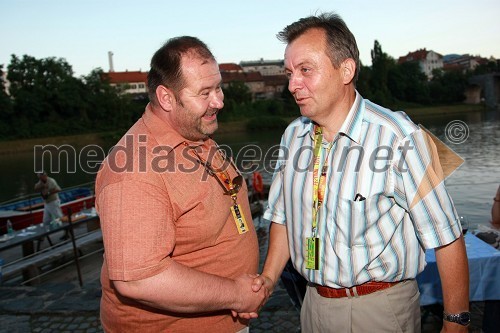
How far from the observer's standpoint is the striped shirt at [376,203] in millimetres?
1990

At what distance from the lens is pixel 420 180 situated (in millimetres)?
1974

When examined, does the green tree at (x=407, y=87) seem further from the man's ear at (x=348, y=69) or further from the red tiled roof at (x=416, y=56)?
the man's ear at (x=348, y=69)

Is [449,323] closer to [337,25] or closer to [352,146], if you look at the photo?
[352,146]

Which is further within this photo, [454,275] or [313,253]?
[313,253]

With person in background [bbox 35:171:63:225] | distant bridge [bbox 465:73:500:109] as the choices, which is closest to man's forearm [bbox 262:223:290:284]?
person in background [bbox 35:171:63:225]

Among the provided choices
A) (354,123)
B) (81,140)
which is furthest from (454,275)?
(81,140)

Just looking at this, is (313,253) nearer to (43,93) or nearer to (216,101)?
(216,101)

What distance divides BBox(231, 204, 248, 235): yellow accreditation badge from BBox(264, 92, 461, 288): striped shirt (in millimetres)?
303

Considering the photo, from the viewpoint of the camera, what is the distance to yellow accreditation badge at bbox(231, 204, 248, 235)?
222 cm

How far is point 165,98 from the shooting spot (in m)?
2.09

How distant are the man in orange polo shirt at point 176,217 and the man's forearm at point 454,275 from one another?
33.9 inches

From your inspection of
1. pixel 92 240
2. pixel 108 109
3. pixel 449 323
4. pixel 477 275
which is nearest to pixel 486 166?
pixel 92 240

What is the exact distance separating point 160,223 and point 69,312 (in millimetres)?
3334

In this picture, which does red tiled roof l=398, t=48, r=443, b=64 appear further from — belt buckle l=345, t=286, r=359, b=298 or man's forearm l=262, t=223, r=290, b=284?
belt buckle l=345, t=286, r=359, b=298
